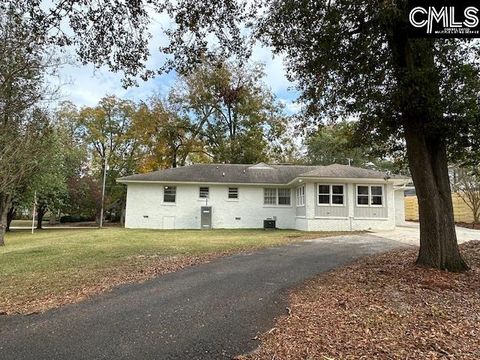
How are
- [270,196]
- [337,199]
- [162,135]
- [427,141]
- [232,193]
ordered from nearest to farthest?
[427,141] < [337,199] < [232,193] < [270,196] < [162,135]

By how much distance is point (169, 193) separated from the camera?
22969 mm

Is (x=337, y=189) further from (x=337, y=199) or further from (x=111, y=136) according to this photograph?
(x=111, y=136)

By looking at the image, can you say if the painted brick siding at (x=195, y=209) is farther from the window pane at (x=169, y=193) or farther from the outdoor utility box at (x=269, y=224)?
the outdoor utility box at (x=269, y=224)

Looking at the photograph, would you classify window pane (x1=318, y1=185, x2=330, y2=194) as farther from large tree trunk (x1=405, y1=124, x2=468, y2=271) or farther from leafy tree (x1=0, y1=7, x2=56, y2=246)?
leafy tree (x1=0, y1=7, x2=56, y2=246)

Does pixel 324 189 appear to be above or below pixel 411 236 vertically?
above

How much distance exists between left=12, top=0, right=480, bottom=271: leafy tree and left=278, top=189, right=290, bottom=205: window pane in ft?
50.3

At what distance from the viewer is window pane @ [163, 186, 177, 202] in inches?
902

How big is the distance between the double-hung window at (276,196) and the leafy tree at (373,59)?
15.3 m

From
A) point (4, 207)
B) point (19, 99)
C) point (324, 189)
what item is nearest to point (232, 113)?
point (324, 189)

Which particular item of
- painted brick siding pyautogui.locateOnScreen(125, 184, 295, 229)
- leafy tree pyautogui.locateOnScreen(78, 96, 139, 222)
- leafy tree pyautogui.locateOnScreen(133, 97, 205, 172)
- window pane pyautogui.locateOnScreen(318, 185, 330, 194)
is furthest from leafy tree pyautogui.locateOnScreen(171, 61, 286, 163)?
window pane pyautogui.locateOnScreen(318, 185, 330, 194)

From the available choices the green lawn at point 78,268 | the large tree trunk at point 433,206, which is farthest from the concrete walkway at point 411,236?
the green lawn at point 78,268

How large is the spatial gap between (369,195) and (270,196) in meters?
6.41

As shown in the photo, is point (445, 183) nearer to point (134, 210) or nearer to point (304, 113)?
point (304, 113)

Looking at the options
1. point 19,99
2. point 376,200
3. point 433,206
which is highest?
point 19,99
